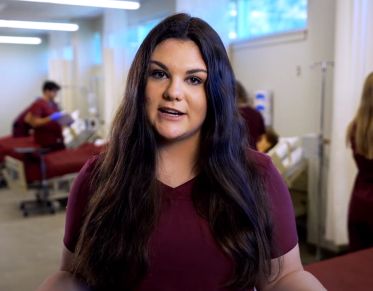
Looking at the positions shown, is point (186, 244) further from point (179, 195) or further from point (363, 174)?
point (363, 174)

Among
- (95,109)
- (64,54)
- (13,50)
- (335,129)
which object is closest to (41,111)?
(95,109)

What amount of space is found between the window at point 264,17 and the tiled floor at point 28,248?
2.13 meters

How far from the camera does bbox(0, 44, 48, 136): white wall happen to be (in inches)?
397

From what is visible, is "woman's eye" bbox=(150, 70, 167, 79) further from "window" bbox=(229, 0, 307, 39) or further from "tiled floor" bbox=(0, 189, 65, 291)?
"window" bbox=(229, 0, 307, 39)

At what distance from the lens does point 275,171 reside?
1.03 m

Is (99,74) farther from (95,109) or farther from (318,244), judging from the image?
(318,244)

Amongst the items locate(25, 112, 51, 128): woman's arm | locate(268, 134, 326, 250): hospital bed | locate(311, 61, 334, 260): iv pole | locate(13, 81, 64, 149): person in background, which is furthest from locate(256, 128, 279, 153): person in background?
locate(25, 112, 51, 128): woman's arm

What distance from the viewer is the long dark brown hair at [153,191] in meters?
0.95

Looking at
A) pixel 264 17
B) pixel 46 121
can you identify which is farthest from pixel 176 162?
pixel 46 121

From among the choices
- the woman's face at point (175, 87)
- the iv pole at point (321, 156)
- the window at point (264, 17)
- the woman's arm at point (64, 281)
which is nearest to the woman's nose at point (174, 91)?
the woman's face at point (175, 87)

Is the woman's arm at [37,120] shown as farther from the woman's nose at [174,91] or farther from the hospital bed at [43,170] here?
the woman's nose at [174,91]

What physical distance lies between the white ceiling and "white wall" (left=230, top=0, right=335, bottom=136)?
3.53 metres

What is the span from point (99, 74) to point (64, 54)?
133 centimetres

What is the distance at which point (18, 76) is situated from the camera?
1024cm
